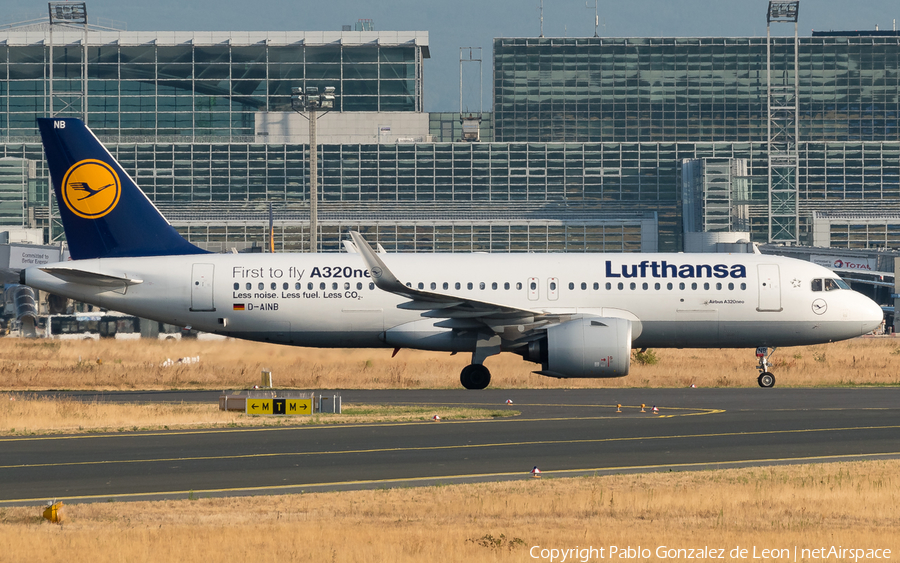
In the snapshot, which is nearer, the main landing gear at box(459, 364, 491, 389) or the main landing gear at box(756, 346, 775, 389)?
the main landing gear at box(459, 364, 491, 389)

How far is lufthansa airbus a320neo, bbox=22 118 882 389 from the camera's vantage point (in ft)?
112

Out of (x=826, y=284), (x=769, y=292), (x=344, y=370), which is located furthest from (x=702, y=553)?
(x=344, y=370)

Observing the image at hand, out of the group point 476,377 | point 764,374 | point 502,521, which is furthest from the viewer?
point 764,374

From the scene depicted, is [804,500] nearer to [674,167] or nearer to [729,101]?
[674,167]

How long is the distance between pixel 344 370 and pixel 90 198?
11190 mm

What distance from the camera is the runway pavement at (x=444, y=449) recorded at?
58.3ft

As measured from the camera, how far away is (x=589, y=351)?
104 ft

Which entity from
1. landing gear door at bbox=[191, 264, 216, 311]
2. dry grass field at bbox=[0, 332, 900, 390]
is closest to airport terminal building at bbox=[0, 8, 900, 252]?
dry grass field at bbox=[0, 332, 900, 390]

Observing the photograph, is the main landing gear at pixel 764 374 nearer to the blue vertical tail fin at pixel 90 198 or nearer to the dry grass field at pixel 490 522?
the dry grass field at pixel 490 522

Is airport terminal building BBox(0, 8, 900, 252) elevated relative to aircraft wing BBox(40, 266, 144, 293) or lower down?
elevated

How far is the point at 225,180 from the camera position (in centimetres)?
12850

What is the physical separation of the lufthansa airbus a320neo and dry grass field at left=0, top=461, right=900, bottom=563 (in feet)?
53.5

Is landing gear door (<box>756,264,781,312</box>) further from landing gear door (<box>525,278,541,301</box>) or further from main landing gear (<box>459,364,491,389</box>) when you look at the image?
main landing gear (<box>459,364,491,389</box>)

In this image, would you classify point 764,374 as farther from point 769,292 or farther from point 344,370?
point 344,370
